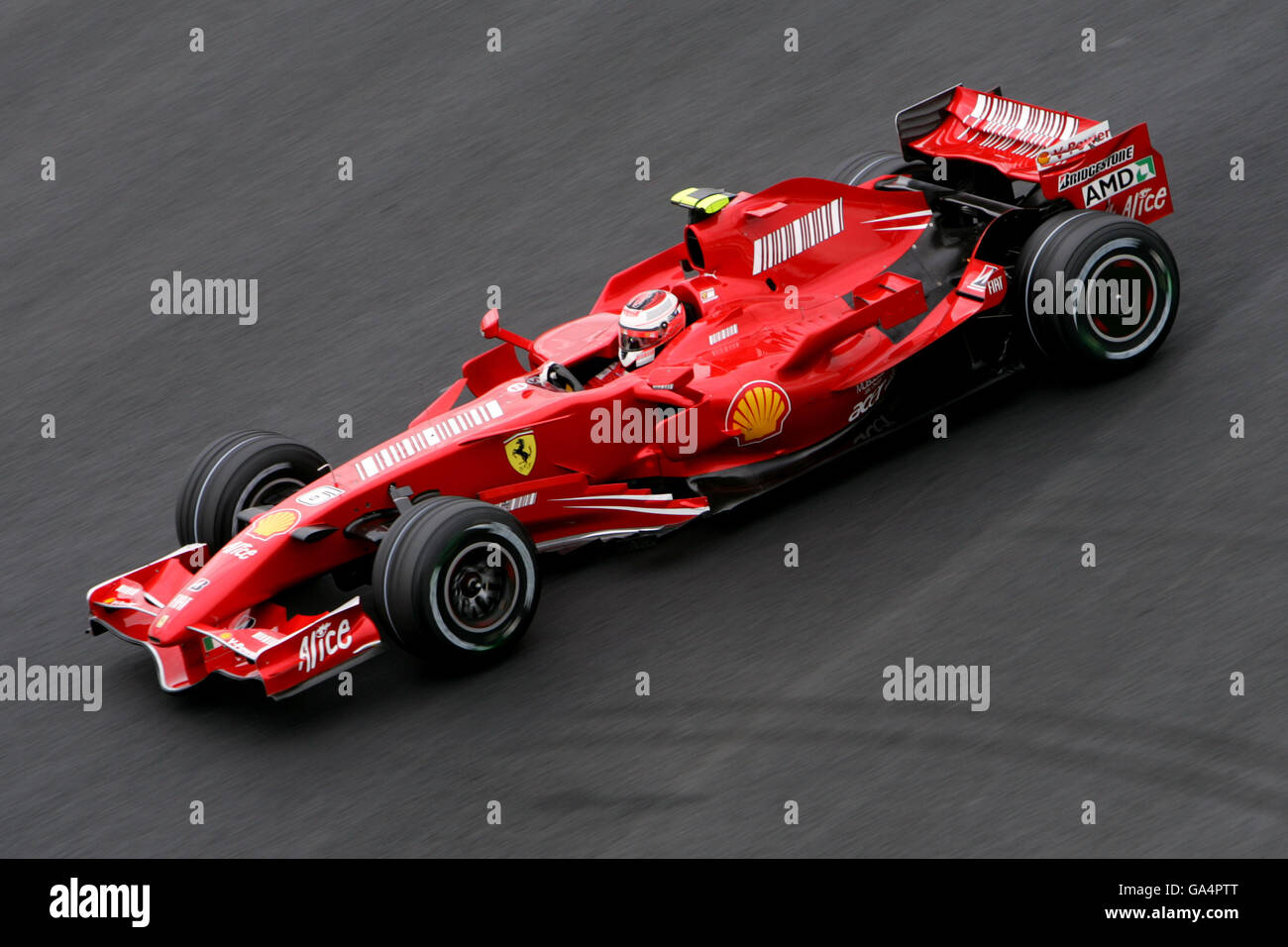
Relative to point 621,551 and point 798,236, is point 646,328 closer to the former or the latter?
point 798,236

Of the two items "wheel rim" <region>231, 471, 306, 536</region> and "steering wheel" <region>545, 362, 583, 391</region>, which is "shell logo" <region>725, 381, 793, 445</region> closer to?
"steering wheel" <region>545, 362, 583, 391</region>

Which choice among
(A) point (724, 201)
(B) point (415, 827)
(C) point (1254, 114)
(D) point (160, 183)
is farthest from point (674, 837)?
(D) point (160, 183)

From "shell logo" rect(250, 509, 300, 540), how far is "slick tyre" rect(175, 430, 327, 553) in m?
0.42

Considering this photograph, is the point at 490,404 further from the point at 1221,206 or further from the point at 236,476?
the point at 1221,206

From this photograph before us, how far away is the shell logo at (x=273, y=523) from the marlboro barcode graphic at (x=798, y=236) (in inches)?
110

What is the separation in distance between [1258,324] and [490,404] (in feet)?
14.4

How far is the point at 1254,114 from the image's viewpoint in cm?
1134

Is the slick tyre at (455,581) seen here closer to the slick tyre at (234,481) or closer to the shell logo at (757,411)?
the slick tyre at (234,481)

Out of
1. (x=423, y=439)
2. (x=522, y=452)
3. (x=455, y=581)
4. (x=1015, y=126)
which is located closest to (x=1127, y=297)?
(x=1015, y=126)

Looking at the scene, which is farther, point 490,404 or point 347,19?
point 347,19

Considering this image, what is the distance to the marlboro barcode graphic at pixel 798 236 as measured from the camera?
8.99 m

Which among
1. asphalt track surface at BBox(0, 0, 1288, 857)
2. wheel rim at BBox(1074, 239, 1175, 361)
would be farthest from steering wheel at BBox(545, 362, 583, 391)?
wheel rim at BBox(1074, 239, 1175, 361)

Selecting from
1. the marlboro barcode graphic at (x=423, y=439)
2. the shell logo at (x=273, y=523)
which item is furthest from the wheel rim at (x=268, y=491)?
the marlboro barcode graphic at (x=423, y=439)

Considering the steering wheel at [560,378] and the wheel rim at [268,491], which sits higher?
the steering wheel at [560,378]
